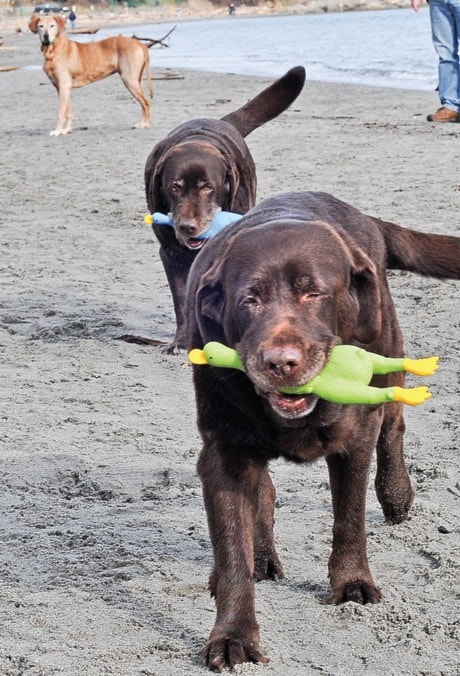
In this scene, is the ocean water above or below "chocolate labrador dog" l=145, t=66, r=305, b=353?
below

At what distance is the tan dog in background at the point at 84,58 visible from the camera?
51.2 ft

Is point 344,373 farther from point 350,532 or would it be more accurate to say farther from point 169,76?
point 169,76

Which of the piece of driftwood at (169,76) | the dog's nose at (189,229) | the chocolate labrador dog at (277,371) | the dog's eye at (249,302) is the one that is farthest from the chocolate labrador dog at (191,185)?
the piece of driftwood at (169,76)

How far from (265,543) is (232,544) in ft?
1.49

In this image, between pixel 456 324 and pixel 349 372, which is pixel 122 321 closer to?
pixel 456 324

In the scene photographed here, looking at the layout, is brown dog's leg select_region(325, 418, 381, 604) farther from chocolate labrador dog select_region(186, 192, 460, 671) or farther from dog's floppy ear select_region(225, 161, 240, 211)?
dog's floppy ear select_region(225, 161, 240, 211)

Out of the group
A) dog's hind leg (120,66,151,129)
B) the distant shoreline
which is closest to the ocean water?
dog's hind leg (120,66,151,129)

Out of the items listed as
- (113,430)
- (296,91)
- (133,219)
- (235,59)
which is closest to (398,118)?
(133,219)

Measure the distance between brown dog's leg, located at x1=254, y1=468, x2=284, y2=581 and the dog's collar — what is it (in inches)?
81.9

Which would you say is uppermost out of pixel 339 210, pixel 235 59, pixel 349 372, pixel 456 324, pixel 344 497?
pixel 339 210

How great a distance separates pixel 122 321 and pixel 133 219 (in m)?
2.90

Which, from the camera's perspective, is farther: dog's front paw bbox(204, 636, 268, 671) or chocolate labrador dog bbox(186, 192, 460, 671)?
dog's front paw bbox(204, 636, 268, 671)

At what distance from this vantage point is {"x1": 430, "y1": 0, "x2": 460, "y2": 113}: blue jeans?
12.4 meters

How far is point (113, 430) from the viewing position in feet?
15.3
